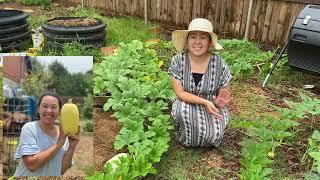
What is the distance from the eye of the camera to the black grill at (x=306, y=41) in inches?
198

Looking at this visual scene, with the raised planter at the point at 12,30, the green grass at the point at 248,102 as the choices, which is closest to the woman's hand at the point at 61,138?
the green grass at the point at 248,102

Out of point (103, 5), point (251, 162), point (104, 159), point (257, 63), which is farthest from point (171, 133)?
point (103, 5)

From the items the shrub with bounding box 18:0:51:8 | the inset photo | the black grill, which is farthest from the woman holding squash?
the shrub with bounding box 18:0:51:8

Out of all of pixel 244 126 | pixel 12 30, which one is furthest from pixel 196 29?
pixel 12 30

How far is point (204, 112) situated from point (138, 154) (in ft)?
2.66

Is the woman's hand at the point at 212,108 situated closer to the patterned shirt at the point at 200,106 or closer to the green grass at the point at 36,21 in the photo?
the patterned shirt at the point at 200,106

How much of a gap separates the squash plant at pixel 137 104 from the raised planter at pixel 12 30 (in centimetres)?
192

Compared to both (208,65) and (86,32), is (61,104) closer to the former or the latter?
(208,65)

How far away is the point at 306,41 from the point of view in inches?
200

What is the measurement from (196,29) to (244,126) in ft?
3.33

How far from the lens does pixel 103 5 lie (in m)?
9.68

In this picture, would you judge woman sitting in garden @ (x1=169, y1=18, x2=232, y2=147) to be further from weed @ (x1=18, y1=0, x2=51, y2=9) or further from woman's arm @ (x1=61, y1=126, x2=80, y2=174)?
weed @ (x1=18, y1=0, x2=51, y2=9)

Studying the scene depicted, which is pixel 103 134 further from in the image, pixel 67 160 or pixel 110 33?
pixel 110 33

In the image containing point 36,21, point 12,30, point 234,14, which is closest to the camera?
point 12,30
